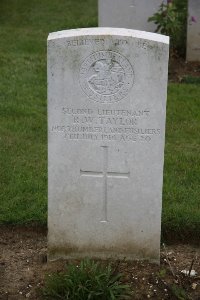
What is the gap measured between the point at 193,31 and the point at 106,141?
19.0 feet

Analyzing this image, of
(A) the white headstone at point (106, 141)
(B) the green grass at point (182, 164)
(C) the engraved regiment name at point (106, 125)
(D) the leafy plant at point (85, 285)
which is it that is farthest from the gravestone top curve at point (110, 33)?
(B) the green grass at point (182, 164)

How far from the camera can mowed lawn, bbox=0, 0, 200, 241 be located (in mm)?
5270

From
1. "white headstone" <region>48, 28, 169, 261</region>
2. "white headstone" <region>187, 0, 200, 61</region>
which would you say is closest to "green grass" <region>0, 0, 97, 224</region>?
"white headstone" <region>48, 28, 169, 261</region>

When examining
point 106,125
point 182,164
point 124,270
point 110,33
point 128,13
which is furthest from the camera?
point 128,13

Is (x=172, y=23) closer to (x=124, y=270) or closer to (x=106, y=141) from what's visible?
(x=106, y=141)

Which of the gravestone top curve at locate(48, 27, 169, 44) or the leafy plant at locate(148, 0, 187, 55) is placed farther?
the leafy plant at locate(148, 0, 187, 55)

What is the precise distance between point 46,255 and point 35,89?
384 centimetres

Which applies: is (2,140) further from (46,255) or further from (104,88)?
(104,88)

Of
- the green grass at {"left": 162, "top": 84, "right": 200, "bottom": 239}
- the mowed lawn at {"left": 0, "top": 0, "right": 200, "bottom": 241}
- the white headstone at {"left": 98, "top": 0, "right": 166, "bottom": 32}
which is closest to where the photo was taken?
the green grass at {"left": 162, "top": 84, "right": 200, "bottom": 239}

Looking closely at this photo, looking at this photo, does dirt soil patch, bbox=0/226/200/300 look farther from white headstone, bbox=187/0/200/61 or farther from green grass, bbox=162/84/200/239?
white headstone, bbox=187/0/200/61

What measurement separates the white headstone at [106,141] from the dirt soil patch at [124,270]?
0.12 metres

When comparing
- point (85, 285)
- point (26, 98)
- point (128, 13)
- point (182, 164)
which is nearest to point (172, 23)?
point (128, 13)

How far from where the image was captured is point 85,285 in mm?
4137

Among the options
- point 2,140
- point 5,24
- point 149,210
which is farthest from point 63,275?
point 5,24
